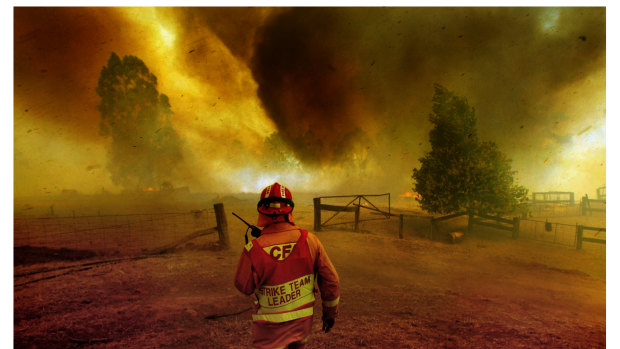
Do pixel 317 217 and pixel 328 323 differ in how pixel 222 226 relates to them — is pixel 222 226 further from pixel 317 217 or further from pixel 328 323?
pixel 328 323

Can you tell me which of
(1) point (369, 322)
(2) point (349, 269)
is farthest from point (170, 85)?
(1) point (369, 322)

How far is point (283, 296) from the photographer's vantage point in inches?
76.8

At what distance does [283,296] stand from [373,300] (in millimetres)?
2483

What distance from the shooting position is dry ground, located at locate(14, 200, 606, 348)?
300 centimetres

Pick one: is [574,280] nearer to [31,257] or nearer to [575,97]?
[575,97]

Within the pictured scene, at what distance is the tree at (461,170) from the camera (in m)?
5.83

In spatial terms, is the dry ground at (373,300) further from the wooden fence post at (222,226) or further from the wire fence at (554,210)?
the wire fence at (554,210)

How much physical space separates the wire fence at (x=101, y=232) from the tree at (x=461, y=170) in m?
6.69

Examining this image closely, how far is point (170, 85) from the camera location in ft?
A: 18.4

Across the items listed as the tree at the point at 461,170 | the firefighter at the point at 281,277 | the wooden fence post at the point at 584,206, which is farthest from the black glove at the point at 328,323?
A: the wooden fence post at the point at 584,206

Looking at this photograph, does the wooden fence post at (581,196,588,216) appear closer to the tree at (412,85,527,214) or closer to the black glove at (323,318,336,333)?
the tree at (412,85,527,214)

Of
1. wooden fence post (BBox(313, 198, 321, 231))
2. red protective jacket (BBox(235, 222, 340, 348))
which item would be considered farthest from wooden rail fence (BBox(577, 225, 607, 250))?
red protective jacket (BBox(235, 222, 340, 348))

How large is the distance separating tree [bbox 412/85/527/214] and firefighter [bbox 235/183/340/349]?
517cm

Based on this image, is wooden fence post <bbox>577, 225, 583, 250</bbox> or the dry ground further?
wooden fence post <bbox>577, 225, 583, 250</bbox>
